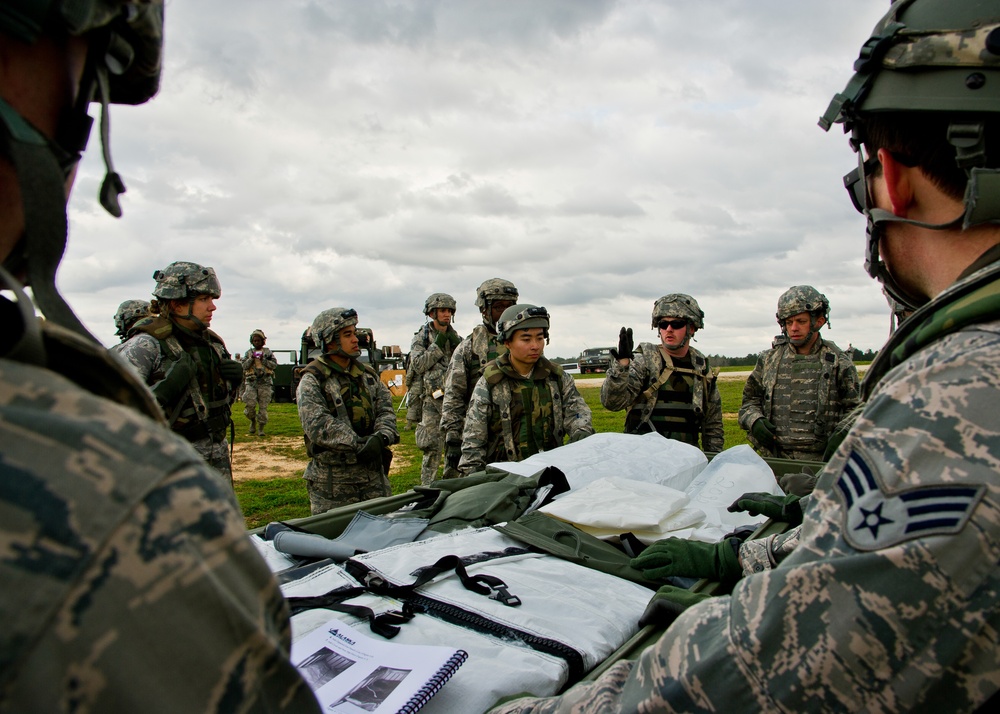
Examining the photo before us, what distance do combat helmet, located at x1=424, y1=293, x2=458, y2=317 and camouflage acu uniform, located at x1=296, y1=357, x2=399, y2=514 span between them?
11.0 ft

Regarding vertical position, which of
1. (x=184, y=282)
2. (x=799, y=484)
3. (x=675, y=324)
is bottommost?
(x=799, y=484)

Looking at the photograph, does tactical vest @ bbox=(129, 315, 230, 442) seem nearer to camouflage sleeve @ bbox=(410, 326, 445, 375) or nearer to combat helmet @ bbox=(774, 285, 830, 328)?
camouflage sleeve @ bbox=(410, 326, 445, 375)

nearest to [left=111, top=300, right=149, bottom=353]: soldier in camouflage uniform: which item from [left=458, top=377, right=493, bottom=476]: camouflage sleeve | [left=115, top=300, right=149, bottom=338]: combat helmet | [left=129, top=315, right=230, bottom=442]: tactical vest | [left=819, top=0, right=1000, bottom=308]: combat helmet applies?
[left=115, top=300, right=149, bottom=338]: combat helmet

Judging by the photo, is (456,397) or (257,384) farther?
(257,384)

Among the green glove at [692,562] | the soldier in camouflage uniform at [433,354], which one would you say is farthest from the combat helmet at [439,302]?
the green glove at [692,562]

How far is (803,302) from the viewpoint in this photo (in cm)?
610

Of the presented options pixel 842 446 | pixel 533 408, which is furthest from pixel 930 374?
pixel 533 408

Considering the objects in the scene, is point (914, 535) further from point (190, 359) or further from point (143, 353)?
point (190, 359)

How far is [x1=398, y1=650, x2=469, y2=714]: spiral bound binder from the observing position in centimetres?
136

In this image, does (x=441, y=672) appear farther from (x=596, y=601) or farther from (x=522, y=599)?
(x=596, y=601)

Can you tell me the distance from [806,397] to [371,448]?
13.2 feet

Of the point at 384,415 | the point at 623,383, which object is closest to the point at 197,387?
the point at 384,415

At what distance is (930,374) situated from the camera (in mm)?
1064

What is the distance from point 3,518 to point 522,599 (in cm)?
161
